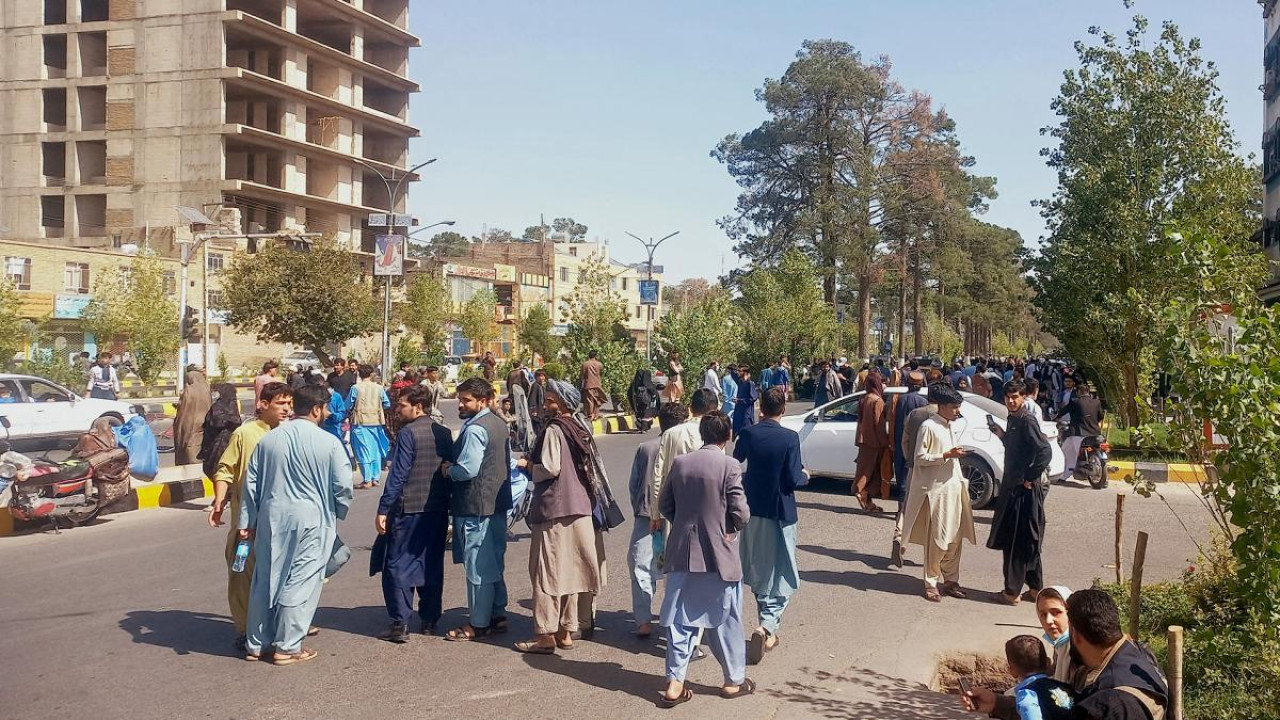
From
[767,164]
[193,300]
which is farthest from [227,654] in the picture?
[193,300]

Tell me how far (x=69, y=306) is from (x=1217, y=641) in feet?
155

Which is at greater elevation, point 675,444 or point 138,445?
point 675,444

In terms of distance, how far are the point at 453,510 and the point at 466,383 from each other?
0.86m

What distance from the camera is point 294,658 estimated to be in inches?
260

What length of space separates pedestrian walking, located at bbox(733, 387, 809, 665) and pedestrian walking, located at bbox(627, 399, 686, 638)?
52 cm

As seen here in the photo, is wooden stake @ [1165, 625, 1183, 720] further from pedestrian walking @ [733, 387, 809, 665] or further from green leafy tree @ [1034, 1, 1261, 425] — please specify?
green leafy tree @ [1034, 1, 1261, 425]

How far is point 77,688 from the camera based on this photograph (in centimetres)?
607

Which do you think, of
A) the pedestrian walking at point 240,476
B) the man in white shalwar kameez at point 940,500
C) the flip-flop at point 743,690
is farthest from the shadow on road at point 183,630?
the man in white shalwar kameez at point 940,500

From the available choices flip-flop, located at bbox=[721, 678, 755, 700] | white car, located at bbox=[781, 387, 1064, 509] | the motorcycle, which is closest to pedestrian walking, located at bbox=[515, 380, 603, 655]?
flip-flop, located at bbox=[721, 678, 755, 700]

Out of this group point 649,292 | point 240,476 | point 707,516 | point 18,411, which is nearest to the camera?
point 707,516

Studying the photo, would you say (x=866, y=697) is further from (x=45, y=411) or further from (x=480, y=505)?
(x=45, y=411)

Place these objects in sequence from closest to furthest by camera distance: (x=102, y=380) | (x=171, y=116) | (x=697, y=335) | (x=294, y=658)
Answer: (x=294, y=658), (x=102, y=380), (x=697, y=335), (x=171, y=116)

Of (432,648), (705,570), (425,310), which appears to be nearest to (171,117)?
(425,310)

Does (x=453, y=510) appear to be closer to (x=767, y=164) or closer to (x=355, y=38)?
(x=767, y=164)
